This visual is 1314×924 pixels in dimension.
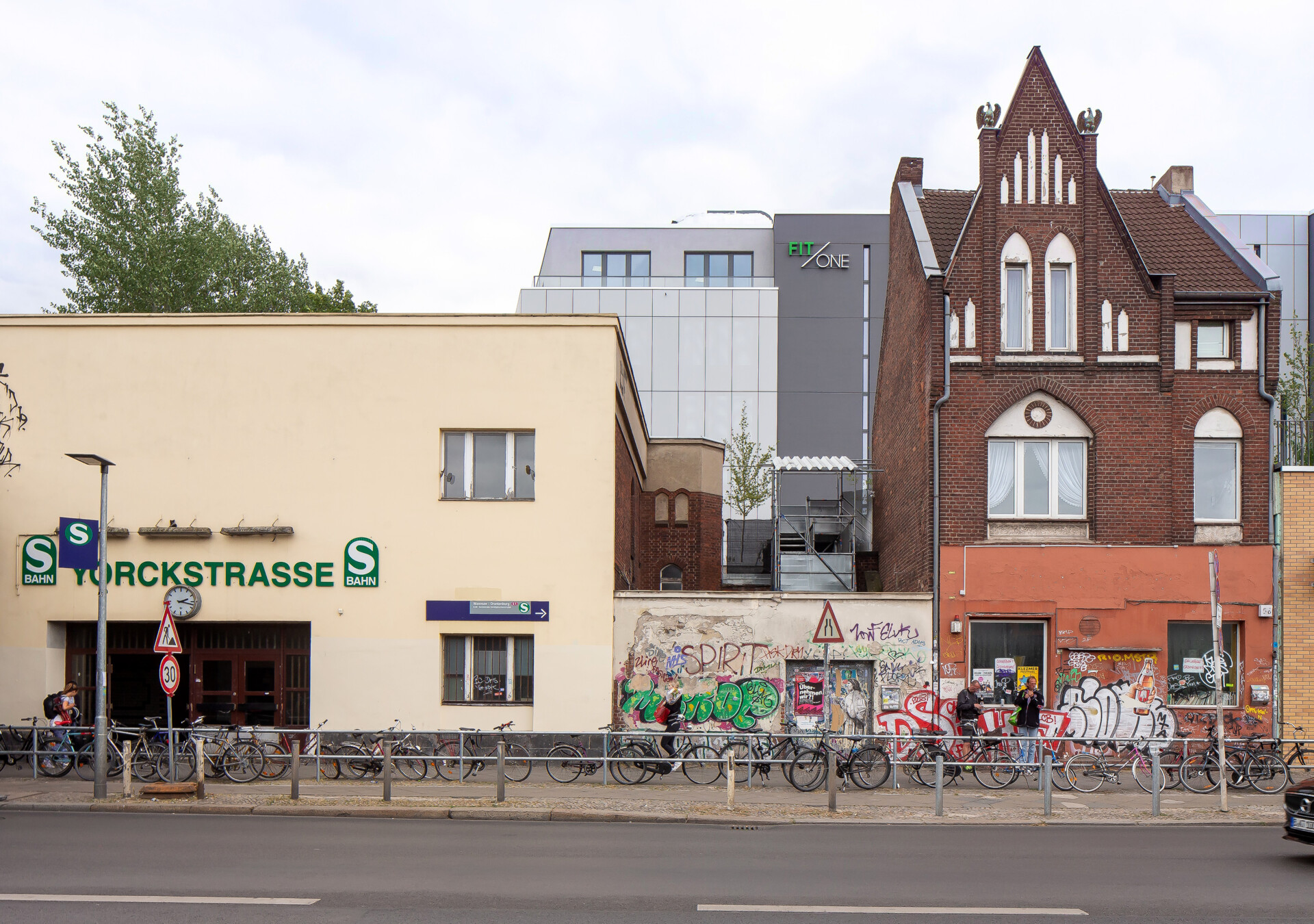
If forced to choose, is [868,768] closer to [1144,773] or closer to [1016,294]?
[1144,773]

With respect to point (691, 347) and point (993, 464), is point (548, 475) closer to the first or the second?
point (993, 464)

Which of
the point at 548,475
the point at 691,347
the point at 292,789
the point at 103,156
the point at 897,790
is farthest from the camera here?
the point at 691,347

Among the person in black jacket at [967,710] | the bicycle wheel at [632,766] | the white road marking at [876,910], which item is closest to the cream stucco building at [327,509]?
the bicycle wheel at [632,766]

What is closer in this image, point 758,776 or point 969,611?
point 758,776

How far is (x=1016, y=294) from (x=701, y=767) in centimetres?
1100

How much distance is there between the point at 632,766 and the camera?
19.2m

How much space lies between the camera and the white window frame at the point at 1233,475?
877 inches

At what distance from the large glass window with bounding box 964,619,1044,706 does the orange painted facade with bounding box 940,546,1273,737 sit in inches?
4.9

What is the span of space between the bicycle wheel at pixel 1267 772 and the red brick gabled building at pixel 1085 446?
2.39 meters

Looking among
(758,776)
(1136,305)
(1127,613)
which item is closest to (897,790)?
(758,776)

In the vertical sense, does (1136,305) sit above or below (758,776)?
above

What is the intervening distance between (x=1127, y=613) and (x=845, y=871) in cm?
1235

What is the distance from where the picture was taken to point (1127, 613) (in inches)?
855

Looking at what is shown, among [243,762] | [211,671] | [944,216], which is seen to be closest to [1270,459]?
[944,216]
